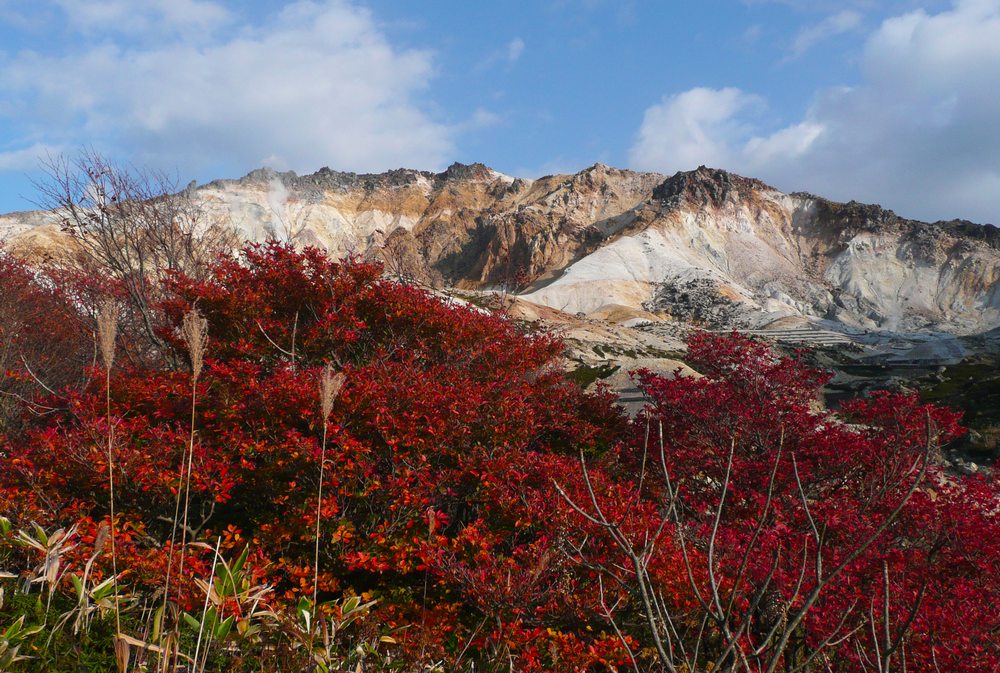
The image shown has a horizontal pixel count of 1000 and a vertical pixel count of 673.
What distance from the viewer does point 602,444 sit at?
8.75 meters

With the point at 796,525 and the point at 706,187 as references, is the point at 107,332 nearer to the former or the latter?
the point at 796,525

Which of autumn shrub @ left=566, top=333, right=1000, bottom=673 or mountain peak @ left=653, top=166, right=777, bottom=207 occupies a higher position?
mountain peak @ left=653, top=166, right=777, bottom=207

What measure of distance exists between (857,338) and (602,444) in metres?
63.2

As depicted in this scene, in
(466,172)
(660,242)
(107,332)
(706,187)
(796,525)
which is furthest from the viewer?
(466,172)

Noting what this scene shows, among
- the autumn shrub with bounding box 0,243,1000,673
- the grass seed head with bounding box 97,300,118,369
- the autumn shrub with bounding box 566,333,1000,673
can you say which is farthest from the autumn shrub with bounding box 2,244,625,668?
the grass seed head with bounding box 97,300,118,369

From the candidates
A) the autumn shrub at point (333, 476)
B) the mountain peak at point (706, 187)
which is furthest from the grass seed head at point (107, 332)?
the mountain peak at point (706, 187)

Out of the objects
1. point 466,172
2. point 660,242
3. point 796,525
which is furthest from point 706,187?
point 796,525

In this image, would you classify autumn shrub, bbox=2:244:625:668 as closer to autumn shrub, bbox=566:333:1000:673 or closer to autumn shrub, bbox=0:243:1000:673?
autumn shrub, bbox=0:243:1000:673

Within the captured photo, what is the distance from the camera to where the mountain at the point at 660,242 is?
69.9 meters

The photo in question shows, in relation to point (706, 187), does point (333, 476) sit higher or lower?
lower

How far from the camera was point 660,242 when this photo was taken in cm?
8056

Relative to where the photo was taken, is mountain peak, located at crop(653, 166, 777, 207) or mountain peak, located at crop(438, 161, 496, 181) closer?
mountain peak, located at crop(653, 166, 777, 207)

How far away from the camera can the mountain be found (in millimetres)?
69875

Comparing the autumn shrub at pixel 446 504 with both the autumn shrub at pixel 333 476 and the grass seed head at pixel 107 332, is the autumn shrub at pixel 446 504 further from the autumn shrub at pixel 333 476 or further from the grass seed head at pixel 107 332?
the grass seed head at pixel 107 332
